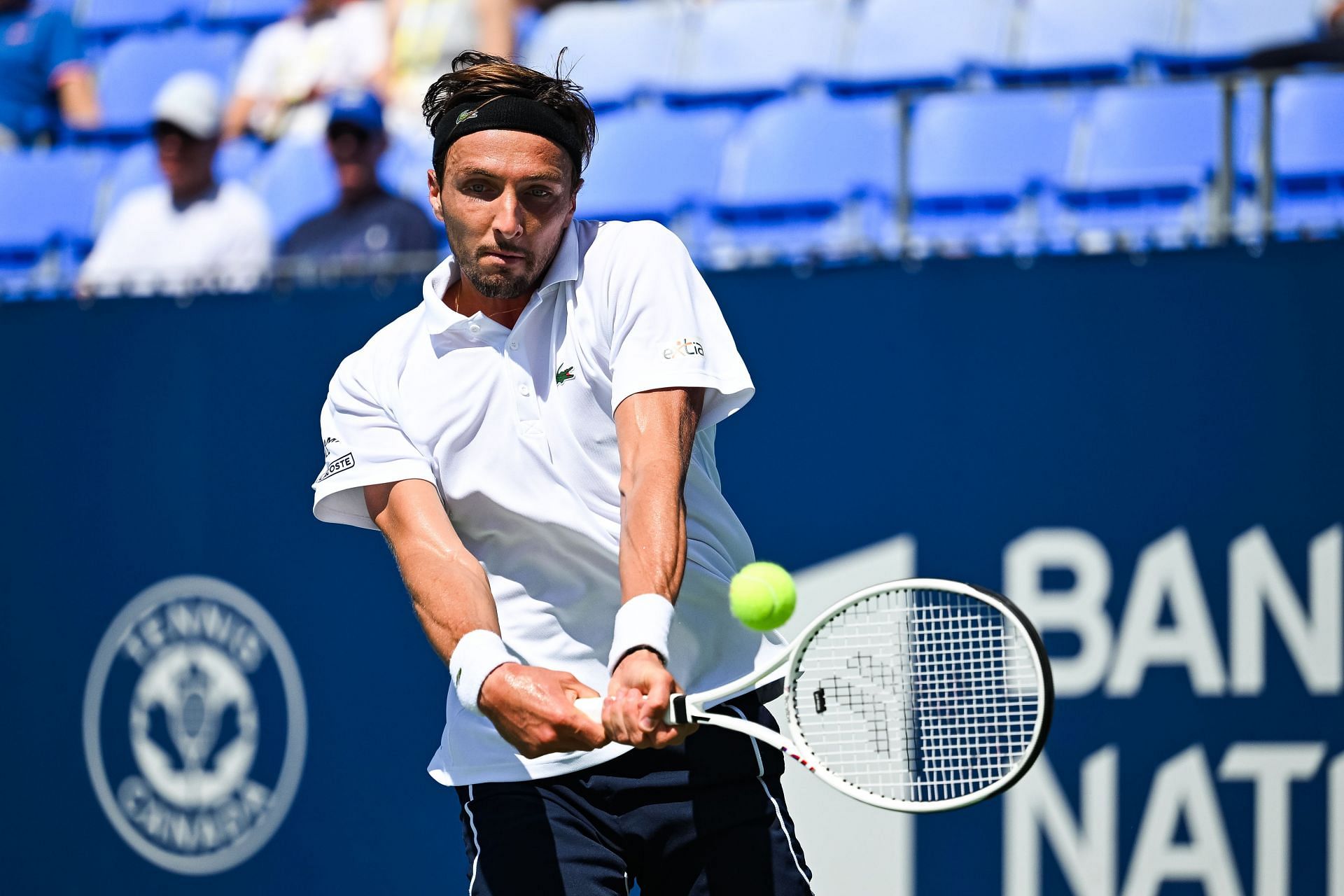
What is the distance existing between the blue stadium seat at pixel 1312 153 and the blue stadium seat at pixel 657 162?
205 cm

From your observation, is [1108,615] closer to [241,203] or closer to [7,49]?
[241,203]

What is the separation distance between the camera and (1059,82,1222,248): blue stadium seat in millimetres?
5234

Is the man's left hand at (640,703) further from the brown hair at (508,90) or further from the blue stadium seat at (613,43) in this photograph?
the blue stadium seat at (613,43)

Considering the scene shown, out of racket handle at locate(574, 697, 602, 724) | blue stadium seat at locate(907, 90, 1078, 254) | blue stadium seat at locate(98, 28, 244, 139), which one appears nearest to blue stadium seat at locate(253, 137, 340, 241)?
blue stadium seat at locate(98, 28, 244, 139)

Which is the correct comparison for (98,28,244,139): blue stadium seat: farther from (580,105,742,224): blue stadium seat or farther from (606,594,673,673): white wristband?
(606,594,673,673): white wristband

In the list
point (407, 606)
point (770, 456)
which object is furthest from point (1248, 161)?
point (407, 606)

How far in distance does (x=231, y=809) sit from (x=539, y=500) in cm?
262

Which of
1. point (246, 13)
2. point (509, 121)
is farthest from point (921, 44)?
Result: point (509, 121)

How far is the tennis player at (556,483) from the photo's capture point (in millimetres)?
2502

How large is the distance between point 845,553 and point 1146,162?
1875mm

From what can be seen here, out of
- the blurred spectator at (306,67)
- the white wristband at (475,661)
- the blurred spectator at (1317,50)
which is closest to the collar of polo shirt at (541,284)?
the white wristband at (475,661)

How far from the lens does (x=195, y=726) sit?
483cm

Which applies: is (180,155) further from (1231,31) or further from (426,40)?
(1231,31)

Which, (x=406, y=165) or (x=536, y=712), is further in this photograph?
(x=406, y=165)
